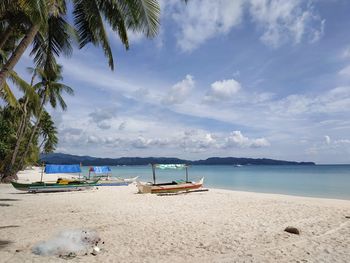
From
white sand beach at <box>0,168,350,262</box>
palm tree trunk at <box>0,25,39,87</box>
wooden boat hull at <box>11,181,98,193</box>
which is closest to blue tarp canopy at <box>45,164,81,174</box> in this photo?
wooden boat hull at <box>11,181,98,193</box>

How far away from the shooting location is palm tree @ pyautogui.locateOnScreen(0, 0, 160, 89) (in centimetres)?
691

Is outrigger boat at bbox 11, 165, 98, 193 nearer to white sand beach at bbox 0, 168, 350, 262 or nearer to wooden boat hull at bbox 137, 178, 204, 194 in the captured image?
wooden boat hull at bbox 137, 178, 204, 194

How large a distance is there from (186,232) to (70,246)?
2804mm

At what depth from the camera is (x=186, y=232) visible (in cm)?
738

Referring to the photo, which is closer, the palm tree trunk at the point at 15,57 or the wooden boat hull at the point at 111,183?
the palm tree trunk at the point at 15,57

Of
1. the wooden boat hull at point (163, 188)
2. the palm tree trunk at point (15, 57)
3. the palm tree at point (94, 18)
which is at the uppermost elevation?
the palm tree at point (94, 18)

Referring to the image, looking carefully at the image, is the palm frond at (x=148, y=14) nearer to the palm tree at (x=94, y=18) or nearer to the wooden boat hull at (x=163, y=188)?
the palm tree at (x=94, y=18)

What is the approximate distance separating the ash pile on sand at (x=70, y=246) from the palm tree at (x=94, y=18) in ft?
11.9

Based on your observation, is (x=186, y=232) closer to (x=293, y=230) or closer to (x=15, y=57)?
(x=293, y=230)

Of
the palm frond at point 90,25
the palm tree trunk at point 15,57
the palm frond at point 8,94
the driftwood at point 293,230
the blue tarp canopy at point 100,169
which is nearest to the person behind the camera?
the palm tree trunk at point 15,57

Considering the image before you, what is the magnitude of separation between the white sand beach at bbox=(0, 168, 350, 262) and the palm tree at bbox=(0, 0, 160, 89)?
12.6ft

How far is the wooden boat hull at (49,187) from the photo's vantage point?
1691 centimetres

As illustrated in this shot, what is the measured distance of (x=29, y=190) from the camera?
1736 centimetres

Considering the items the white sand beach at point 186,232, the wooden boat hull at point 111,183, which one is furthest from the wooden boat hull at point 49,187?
the white sand beach at point 186,232
